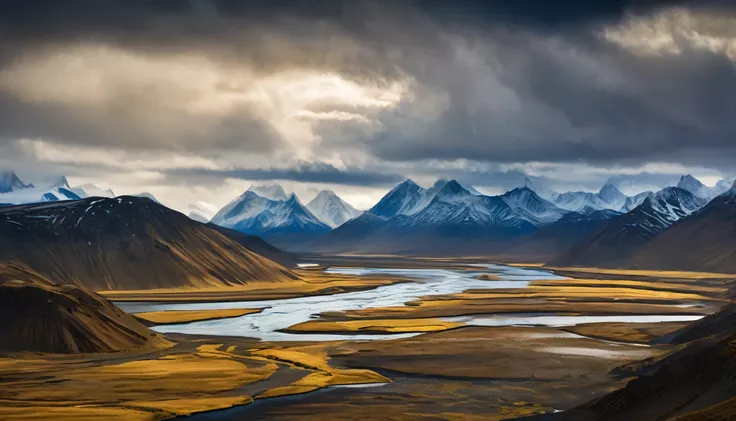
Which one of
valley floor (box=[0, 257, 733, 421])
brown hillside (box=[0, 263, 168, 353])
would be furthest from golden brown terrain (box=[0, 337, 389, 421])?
brown hillside (box=[0, 263, 168, 353])

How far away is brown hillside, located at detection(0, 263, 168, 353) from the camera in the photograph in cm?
10406

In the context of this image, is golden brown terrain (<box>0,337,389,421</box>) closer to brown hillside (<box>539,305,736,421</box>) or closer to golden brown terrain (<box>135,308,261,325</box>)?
brown hillside (<box>539,305,736,421</box>)

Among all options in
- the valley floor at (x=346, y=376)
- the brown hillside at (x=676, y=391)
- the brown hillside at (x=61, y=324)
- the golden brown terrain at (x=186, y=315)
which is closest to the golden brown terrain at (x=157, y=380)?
the valley floor at (x=346, y=376)

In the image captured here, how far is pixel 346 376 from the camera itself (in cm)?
8981

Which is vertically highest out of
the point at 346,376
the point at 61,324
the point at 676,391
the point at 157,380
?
the point at 61,324

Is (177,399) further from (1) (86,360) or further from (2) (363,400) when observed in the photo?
(1) (86,360)

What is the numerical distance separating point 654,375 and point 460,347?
5156 cm

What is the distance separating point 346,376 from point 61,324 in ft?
129

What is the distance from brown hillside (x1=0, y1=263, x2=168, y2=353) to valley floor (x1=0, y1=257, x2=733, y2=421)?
3.73 m

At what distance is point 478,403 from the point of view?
7675 centimetres

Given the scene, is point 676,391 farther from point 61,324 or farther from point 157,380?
point 61,324

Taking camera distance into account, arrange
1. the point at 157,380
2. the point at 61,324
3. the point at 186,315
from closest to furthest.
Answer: the point at 157,380
the point at 61,324
the point at 186,315

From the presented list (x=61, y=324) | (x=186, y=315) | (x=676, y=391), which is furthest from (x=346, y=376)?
(x=186, y=315)

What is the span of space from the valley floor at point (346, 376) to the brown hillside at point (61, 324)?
3.73 meters
